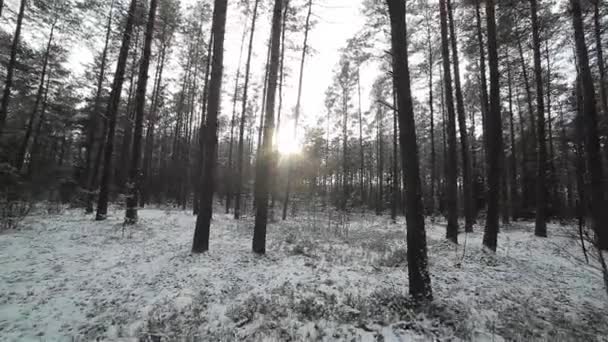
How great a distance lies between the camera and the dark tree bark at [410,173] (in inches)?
156

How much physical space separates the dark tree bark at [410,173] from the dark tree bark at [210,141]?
4.84m

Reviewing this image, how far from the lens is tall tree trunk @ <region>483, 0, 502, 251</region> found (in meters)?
7.34

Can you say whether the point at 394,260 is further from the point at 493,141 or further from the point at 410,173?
the point at 493,141

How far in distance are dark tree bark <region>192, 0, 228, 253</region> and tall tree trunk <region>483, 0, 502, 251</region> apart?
26.9 ft

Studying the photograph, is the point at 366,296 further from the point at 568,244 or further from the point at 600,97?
the point at 600,97

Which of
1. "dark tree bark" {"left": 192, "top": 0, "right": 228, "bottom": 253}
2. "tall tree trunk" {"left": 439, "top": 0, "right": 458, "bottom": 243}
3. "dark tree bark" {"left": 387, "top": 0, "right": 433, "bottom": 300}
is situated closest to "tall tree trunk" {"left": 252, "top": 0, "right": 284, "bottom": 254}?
"dark tree bark" {"left": 192, "top": 0, "right": 228, "bottom": 253}

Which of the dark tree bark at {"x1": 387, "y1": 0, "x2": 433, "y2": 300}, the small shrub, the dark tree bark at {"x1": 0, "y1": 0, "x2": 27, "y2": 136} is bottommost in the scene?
the small shrub

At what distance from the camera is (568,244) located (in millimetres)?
8844

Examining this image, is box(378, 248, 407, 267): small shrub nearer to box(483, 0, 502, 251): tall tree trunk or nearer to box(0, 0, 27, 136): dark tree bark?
box(483, 0, 502, 251): tall tree trunk

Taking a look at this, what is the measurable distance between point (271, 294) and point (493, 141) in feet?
26.0

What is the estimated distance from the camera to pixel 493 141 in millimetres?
7348

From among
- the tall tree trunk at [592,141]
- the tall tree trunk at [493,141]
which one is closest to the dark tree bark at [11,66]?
the tall tree trunk at [493,141]

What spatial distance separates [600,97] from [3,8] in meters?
35.4

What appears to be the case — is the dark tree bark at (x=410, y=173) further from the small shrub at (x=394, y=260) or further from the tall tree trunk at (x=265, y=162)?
the tall tree trunk at (x=265, y=162)
